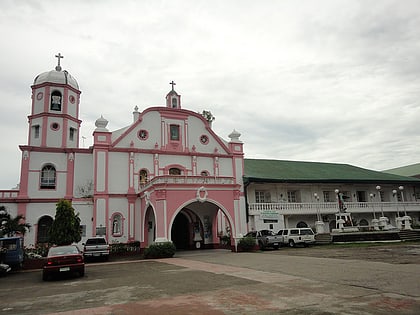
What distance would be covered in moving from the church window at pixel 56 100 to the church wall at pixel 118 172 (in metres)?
5.33

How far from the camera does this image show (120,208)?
2467 centimetres

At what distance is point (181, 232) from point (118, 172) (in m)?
7.20

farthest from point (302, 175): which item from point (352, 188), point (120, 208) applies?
point (120, 208)

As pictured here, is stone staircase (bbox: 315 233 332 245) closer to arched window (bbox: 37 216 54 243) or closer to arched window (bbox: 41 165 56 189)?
arched window (bbox: 37 216 54 243)

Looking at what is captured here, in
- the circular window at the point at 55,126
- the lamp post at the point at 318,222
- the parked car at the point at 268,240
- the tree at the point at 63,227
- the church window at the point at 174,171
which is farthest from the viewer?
the lamp post at the point at 318,222

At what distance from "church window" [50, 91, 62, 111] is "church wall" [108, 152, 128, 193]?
533 cm

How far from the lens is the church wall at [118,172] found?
24.9m

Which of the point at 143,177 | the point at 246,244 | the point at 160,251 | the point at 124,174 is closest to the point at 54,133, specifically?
the point at 124,174

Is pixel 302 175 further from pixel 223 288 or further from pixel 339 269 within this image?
pixel 223 288

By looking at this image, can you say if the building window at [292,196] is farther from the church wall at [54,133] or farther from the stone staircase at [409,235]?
the church wall at [54,133]

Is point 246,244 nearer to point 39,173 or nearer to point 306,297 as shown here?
point 39,173

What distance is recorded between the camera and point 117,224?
24.6 metres

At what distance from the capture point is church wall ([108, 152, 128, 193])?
24859 mm

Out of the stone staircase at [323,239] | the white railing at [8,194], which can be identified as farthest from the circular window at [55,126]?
the stone staircase at [323,239]
